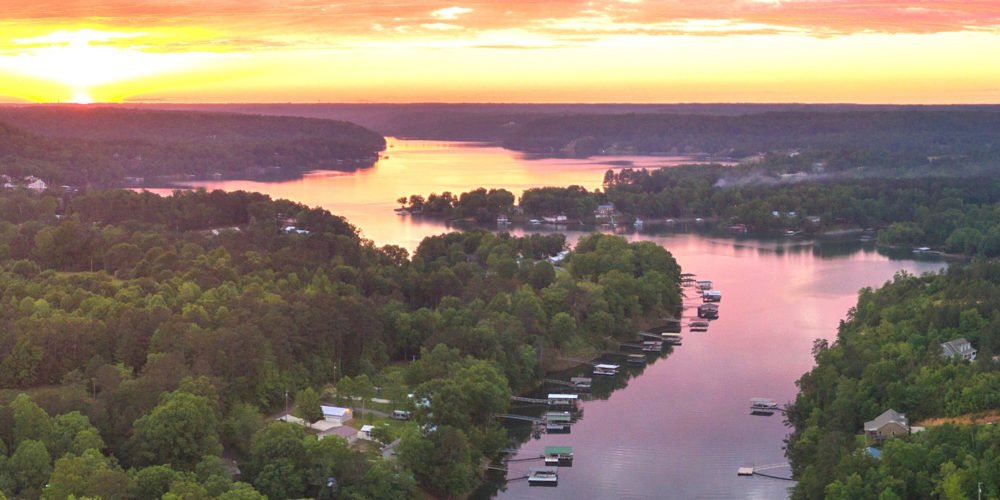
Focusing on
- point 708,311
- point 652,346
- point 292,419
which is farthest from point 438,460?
point 708,311

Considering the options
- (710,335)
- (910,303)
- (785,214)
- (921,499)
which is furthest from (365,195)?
(921,499)

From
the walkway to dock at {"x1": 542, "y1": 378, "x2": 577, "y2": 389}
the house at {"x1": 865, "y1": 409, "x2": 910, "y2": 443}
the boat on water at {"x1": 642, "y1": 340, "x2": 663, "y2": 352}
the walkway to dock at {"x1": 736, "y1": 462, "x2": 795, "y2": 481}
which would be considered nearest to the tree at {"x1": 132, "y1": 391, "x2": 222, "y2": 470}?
the walkway to dock at {"x1": 736, "y1": 462, "x2": 795, "y2": 481}

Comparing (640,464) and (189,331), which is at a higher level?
(189,331)

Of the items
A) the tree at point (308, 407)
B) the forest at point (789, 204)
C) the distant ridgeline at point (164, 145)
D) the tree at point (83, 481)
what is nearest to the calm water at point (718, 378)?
the forest at point (789, 204)

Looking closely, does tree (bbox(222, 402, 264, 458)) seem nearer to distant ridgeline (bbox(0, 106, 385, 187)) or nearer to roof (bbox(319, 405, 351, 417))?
roof (bbox(319, 405, 351, 417))

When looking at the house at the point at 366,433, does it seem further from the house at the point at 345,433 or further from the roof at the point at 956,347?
the roof at the point at 956,347

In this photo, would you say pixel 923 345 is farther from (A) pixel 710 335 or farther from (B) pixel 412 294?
(B) pixel 412 294

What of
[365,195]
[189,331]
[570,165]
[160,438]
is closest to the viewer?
[160,438]
